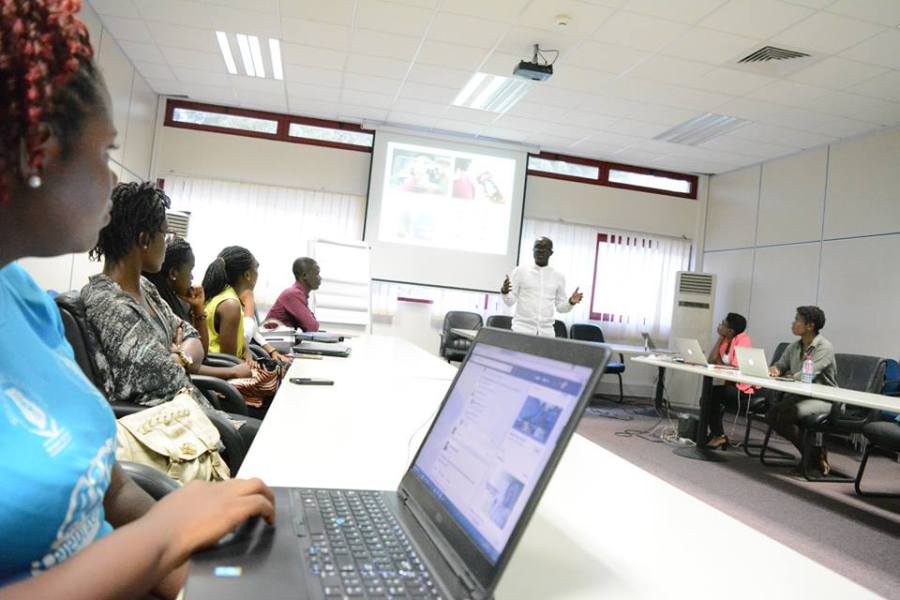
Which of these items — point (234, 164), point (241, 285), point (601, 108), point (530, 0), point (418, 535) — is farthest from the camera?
point (234, 164)

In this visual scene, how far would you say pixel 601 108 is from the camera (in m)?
5.51

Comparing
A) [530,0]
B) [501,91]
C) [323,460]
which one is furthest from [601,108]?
[323,460]

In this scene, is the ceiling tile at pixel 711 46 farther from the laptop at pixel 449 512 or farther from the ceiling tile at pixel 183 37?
the laptop at pixel 449 512

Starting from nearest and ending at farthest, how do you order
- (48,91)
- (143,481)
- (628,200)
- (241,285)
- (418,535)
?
(48,91), (418,535), (143,481), (241,285), (628,200)

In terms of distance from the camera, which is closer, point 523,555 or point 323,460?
point 523,555

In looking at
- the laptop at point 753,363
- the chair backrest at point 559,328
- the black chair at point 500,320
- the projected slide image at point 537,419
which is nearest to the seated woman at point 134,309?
the projected slide image at point 537,419

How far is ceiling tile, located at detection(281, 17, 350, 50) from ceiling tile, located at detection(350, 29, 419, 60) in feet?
0.27

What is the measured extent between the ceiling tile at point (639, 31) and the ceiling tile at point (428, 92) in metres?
1.69

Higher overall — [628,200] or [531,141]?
[531,141]

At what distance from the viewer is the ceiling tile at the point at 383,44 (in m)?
4.43

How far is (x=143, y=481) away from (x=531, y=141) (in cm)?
634

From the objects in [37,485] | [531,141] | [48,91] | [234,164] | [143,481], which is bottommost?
[143,481]

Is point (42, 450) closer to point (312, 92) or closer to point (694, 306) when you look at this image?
point (312, 92)

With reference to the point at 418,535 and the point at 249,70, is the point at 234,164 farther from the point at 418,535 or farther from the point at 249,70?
the point at 418,535
